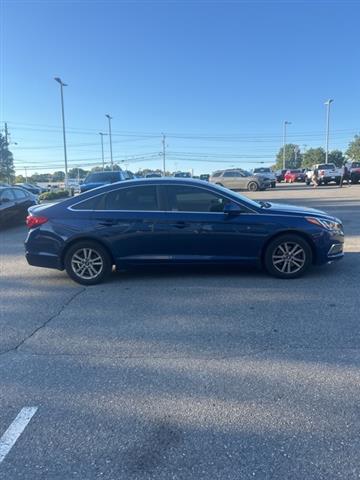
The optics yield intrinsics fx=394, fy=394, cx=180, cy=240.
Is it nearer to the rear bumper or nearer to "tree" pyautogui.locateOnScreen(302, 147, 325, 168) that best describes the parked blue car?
the rear bumper

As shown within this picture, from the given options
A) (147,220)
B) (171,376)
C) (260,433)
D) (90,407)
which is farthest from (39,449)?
(147,220)

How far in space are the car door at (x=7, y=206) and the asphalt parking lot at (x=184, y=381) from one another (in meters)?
7.38

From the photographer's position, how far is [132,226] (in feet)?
19.7

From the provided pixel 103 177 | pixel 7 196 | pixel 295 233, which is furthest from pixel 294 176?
pixel 295 233

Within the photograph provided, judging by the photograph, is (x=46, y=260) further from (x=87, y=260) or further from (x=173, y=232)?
(x=173, y=232)

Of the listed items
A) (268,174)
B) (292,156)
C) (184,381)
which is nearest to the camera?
(184,381)

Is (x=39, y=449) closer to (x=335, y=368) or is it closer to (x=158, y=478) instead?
(x=158, y=478)

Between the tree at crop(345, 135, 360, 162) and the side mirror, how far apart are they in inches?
3310

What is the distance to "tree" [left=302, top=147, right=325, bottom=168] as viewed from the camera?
10400cm

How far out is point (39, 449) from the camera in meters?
2.53

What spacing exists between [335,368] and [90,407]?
6.84ft

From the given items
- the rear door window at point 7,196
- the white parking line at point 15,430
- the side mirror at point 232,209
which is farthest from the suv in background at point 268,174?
the white parking line at point 15,430

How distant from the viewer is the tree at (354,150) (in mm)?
82062

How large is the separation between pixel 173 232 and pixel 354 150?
88.0 m
